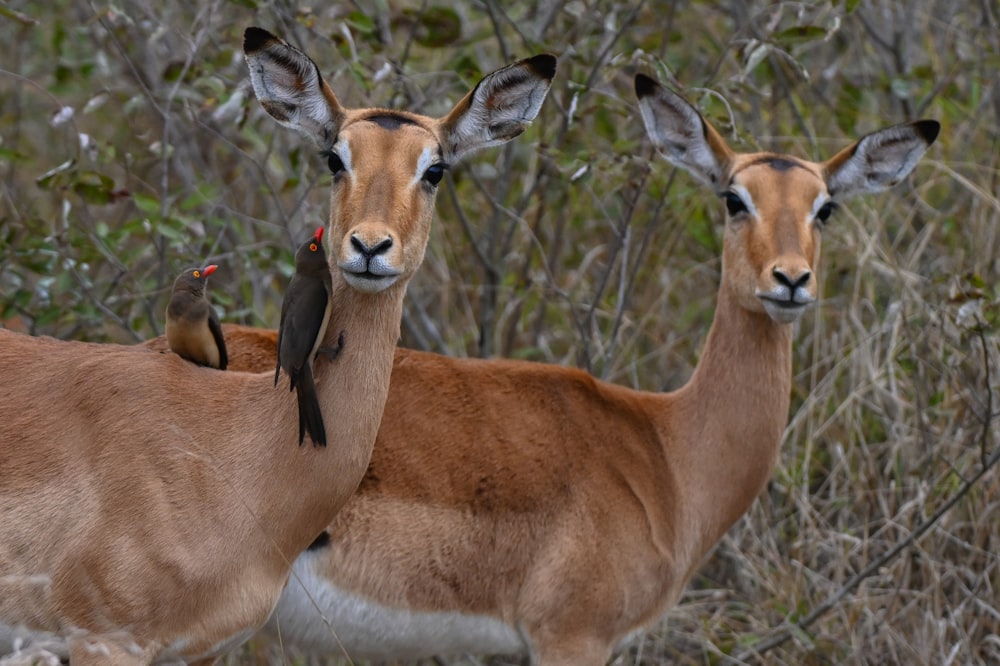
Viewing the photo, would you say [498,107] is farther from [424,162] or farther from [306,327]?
[306,327]

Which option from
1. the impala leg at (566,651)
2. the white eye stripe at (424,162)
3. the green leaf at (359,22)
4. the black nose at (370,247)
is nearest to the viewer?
Answer: the black nose at (370,247)

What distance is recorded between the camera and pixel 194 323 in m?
→ 4.47

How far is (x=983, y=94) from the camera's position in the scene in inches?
329

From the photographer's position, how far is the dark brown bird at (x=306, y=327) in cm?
401

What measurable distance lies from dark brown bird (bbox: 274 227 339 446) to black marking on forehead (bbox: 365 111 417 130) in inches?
17.2

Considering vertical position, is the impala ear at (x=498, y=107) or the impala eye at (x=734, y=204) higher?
the impala ear at (x=498, y=107)

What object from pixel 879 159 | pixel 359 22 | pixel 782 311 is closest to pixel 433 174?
pixel 782 311

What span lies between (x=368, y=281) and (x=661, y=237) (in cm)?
440

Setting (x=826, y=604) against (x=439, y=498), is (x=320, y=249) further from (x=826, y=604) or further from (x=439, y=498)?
(x=826, y=604)

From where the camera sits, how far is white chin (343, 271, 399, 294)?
4.03 m

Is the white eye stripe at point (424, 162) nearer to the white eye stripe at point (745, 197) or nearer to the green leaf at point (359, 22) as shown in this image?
the white eye stripe at point (745, 197)

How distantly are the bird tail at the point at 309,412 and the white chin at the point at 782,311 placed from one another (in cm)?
181

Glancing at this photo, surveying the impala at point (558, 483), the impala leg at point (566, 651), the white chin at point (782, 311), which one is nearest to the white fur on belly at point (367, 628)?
the impala at point (558, 483)

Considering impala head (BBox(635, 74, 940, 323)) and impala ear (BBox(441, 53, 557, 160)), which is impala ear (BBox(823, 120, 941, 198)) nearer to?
impala head (BBox(635, 74, 940, 323))
